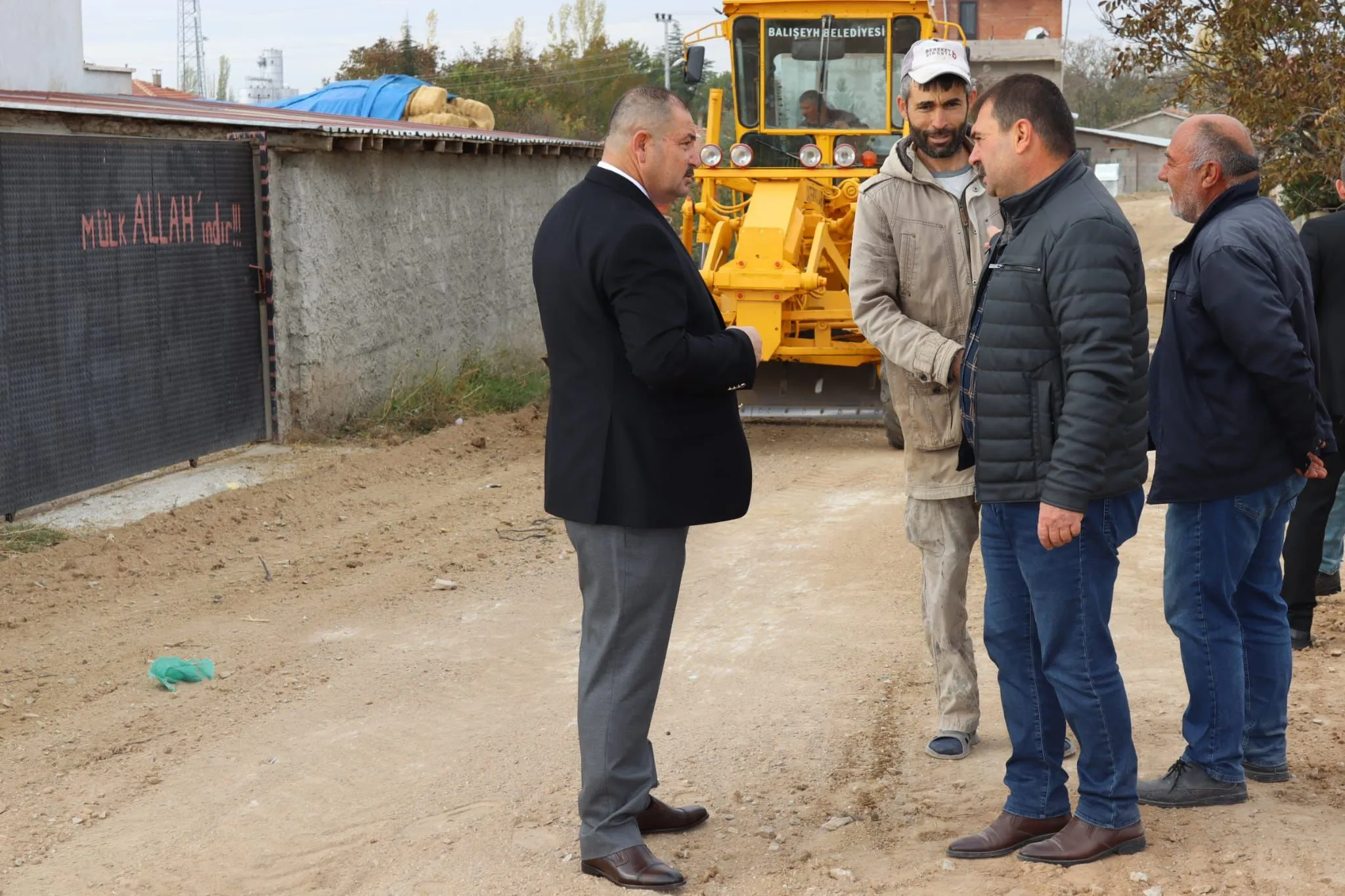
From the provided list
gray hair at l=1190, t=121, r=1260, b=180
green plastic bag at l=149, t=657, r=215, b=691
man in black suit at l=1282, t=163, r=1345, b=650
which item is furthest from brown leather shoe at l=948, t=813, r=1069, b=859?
green plastic bag at l=149, t=657, r=215, b=691

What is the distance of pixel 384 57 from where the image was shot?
4656 centimetres

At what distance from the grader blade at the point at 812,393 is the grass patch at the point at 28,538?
5.59 meters

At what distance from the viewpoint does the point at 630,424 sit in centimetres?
357

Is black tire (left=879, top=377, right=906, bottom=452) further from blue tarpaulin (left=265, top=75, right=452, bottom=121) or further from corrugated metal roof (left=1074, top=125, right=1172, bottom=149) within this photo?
corrugated metal roof (left=1074, top=125, right=1172, bottom=149)

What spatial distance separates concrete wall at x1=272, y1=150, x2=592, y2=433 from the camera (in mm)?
11047

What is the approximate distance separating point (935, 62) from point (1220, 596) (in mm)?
1917

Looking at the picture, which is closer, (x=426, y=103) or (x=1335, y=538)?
(x=1335, y=538)

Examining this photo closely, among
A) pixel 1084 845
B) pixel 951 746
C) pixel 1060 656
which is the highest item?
pixel 1060 656

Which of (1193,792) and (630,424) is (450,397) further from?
(1193,792)

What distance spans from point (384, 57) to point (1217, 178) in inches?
1796

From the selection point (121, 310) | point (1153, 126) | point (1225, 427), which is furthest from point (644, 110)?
point (1153, 126)

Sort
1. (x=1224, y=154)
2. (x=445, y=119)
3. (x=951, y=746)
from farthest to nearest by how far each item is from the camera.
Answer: (x=445, y=119) → (x=951, y=746) → (x=1224, y=154)

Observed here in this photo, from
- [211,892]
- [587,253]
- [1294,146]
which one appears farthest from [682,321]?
[1294,146]

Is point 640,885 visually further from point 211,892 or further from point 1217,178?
point 1217,178
